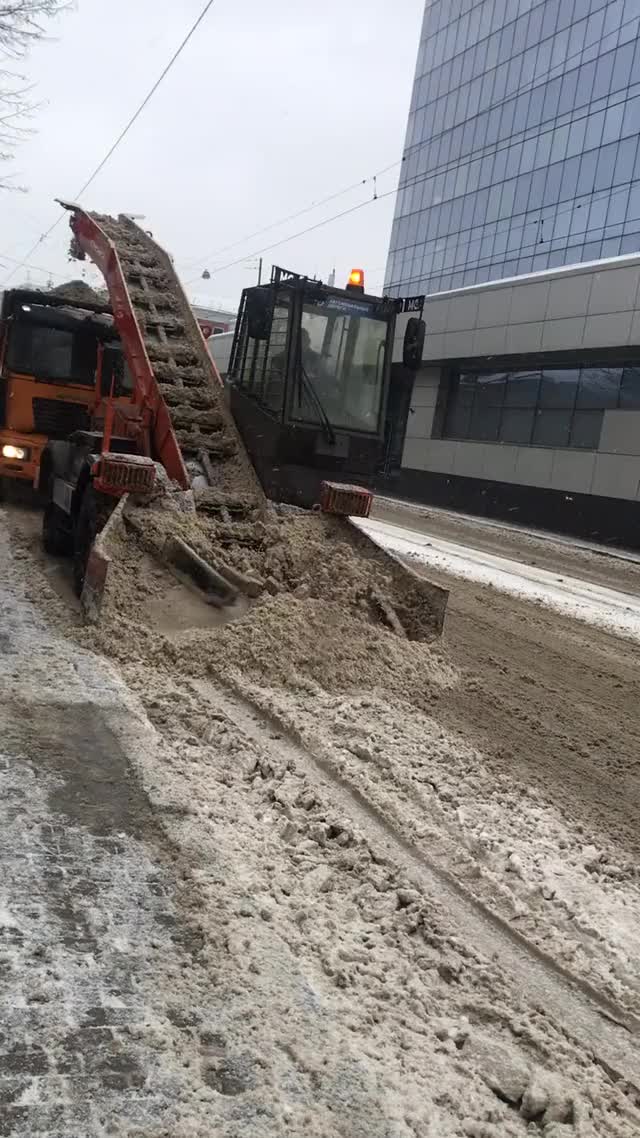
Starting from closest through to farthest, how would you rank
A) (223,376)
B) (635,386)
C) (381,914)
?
(381,914), (223,376), (635,386)

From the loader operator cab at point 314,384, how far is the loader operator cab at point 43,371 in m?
3.38

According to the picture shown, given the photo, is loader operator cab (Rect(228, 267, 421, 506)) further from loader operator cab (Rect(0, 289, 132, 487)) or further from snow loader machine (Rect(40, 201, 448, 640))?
loader operator cab (Rect(0, 289, 132, 487))

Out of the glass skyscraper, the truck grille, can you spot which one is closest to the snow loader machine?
the truck grille

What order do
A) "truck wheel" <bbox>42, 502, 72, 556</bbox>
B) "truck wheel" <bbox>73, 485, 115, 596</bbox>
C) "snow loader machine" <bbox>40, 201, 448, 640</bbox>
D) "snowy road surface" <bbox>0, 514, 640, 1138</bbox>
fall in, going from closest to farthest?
"snowy road surface" <bbox>0, 514, 640, 1138</bbox>, "snow loader machine" <bbox>40, 201, 448, 640</bbox>, "truck wheel" <bbox>73, 485, 115, 596</bbox>, "truck wheel" <bbox>42, 502, 72, 556</bbox>

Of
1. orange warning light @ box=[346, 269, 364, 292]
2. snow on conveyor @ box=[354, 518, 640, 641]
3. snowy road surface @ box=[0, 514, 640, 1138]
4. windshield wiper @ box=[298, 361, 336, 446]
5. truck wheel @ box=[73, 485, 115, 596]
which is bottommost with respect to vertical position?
snowy road surface @ box=[0, 514, 640, 1138]

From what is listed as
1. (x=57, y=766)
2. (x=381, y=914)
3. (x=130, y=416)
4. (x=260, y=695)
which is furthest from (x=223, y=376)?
(x=381, y=914)

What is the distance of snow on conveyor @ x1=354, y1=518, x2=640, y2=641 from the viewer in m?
11.1

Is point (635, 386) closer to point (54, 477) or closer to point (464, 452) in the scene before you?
point (464, 452)

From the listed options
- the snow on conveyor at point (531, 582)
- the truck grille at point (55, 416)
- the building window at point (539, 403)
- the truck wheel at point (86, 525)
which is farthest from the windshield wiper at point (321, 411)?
the building window at point (539, 403)

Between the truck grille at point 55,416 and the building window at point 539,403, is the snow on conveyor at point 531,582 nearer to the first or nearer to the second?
the truck grille at point 55,416

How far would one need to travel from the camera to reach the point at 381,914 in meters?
3.57

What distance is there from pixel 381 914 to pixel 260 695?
2.45 metres

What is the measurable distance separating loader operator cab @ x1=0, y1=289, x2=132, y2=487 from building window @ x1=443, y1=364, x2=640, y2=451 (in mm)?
14027

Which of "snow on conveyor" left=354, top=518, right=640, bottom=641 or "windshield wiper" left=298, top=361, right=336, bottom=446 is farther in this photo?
"snow on conveyor" left=354, top=518, right=640, bottom=641
